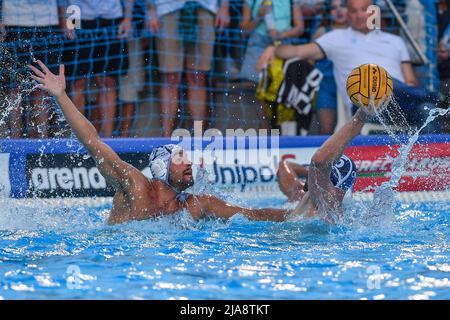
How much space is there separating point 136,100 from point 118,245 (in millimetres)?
3347

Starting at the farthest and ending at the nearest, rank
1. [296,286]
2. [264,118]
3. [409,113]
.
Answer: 1. [264,118]
2. [409,113]
3. [296,286]

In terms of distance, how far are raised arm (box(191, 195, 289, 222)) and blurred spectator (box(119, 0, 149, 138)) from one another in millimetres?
2775

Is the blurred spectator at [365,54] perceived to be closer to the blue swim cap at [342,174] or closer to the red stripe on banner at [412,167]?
the red stripe on banner at [412,167]

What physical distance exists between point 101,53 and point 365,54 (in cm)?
232

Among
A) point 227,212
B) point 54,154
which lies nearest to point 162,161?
point 227,212

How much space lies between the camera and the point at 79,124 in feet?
15.1

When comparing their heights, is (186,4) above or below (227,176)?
above

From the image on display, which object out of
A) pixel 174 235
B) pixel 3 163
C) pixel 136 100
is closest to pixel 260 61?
pixel 136 100

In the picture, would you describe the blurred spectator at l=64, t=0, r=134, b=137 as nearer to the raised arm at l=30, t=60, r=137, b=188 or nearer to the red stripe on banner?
the red stripe on banner

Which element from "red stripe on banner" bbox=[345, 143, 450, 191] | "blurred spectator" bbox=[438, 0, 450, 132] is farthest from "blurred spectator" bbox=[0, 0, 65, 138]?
"blurred spectator" bbox=[438, 0, 450, 132]

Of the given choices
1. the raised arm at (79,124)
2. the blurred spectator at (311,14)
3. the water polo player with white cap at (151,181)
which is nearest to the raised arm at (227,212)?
the water polo player with white cap at (151,181)

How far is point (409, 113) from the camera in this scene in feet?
24.8

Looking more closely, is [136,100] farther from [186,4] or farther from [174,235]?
[174,235]
